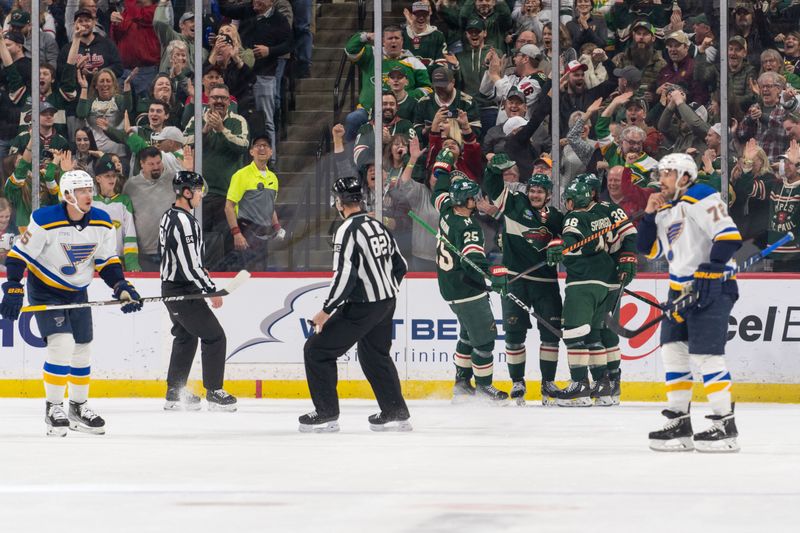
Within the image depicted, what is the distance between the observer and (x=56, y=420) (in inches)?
287

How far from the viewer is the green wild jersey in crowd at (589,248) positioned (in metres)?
9.02

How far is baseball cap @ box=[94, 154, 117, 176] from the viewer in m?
10.3

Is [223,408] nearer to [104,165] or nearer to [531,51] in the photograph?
[104,165]

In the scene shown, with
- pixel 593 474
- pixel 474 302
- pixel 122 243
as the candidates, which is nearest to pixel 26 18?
pixel 122 243

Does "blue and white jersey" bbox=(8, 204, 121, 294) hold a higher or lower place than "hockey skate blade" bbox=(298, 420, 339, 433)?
higher

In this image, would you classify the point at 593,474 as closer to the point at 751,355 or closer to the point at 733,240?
the point at 733,240

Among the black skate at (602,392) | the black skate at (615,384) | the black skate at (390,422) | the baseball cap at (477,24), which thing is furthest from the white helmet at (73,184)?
the baseball cap at (477,24)

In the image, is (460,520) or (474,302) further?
(474,302)

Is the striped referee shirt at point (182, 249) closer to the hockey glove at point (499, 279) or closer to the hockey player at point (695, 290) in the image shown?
the hockey glove at point (499, 279)

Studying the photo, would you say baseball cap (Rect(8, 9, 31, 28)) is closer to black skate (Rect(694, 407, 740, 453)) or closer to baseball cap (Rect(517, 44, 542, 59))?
baseball cap (Rect(517, 44, 542, 59))

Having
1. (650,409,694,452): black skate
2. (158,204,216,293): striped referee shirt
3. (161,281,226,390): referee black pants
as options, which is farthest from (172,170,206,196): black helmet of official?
(650,409,694,452): black skate

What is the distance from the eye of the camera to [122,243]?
10117 mm

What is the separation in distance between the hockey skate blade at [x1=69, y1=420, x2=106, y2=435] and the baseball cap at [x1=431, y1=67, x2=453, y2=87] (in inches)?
160

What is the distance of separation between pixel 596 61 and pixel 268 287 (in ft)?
9.41
